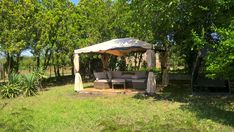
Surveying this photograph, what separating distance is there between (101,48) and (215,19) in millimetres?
6778

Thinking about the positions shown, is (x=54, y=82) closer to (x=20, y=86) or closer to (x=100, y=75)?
(x=100, y=75)

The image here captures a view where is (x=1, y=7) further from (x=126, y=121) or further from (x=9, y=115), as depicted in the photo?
(x=126, y=121)

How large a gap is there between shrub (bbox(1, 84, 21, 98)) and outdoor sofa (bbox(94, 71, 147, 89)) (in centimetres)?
456

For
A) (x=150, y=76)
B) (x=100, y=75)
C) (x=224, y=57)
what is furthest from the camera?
(x=100, y=75)

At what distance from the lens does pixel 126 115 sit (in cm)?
1077

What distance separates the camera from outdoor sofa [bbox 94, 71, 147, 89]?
17970 mm

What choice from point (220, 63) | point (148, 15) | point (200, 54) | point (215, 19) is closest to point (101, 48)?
point (148, 15)

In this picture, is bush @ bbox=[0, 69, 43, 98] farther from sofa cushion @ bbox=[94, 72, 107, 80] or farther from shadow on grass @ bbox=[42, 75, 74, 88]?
shadow on grass @ bbox=[42, 75, 74, 88]

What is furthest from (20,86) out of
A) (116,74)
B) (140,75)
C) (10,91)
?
(140,75)

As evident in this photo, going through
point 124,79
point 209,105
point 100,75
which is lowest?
point 209,105

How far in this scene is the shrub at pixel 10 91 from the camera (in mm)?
17078

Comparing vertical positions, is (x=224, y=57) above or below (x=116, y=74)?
above

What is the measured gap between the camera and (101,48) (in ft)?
56.4

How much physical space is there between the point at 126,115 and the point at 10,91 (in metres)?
8.83
